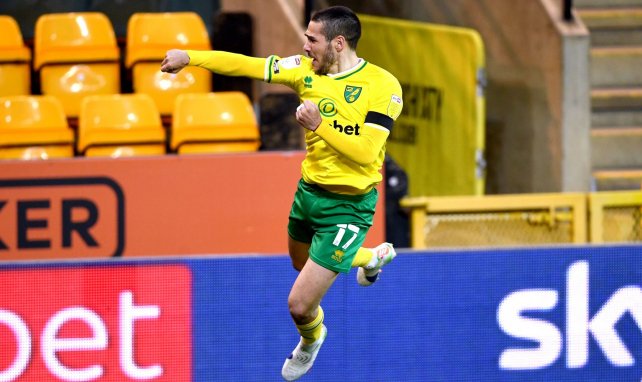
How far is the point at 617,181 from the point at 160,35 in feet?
13.5

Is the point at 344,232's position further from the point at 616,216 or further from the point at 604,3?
the point at 604,3

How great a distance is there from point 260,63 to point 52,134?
348 centimetres

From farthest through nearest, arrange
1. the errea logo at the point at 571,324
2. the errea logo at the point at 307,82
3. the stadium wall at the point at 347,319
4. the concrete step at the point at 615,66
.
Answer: the concrete step at the point at 615,66 < the errea logo at the point at 571,324 < the stadium wall at the point at 347,319 < the errea logo at the point at 307,82

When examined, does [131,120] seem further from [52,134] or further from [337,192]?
[337,192]

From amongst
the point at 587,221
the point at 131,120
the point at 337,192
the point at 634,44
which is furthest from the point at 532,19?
the point at 337,192

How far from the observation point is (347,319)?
8961mm

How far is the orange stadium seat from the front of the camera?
33.9 feet

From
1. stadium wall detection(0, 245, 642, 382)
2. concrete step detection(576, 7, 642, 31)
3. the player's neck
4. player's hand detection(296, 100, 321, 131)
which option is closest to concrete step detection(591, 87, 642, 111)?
concrete step detection(576, 7, 642, 31)

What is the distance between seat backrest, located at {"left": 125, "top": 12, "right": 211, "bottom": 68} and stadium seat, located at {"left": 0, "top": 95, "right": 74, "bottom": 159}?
105 cm

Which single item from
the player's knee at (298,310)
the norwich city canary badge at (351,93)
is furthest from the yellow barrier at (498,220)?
the norwich city canary badge at (351,93)

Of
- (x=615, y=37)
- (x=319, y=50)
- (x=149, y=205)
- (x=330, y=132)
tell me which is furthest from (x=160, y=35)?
(x=330, y=132)

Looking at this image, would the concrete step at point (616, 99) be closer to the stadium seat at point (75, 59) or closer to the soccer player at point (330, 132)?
the stadium seat at point (75, 59)

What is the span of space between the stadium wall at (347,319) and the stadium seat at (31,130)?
1.81 metres

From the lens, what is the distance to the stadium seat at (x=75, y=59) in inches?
436
